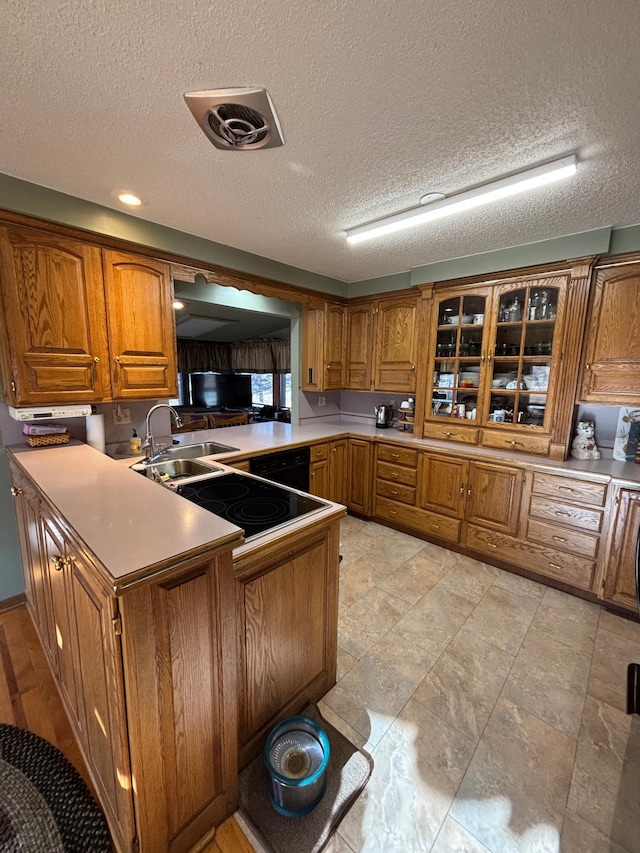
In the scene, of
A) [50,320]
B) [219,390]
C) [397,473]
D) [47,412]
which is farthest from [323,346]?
[219,390]

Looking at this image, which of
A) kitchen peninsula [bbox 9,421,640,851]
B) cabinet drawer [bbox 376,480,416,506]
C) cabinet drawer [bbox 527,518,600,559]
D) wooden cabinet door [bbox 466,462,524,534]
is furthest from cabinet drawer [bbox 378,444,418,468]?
kitchen peninsula [bbox 9,421,640,851]

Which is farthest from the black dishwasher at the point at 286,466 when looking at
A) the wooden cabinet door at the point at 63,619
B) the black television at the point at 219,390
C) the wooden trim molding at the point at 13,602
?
the black television at the point at 219,390

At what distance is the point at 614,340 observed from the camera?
2275 millimetres

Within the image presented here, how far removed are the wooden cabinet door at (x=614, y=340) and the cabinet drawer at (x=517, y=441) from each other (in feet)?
1.34

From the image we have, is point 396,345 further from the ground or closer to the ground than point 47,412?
further from the ground

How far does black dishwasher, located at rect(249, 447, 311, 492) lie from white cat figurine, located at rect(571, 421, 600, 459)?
2056 mm

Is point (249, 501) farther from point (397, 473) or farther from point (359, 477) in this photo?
point (359, 477)

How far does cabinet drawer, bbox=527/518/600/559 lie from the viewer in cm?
229

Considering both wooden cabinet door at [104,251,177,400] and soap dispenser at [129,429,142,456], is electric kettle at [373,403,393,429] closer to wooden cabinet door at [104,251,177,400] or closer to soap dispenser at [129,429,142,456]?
wooden cabinet door at [104,251,177,400]

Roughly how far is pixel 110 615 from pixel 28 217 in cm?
203

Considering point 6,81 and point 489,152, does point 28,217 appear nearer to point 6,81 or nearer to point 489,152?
point 6,81

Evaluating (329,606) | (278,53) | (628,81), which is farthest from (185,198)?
(329,606)

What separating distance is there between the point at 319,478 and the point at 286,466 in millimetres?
474

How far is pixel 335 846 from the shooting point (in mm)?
1103
